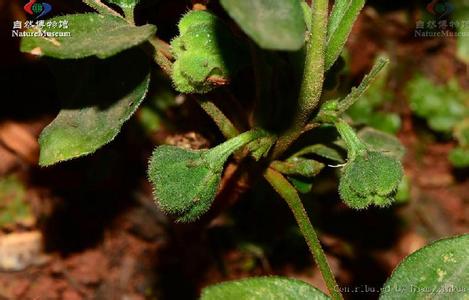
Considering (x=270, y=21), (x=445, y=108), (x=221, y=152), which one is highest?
(x=270, y=21)

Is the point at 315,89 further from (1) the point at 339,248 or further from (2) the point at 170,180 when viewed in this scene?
(1) the point at 339,248

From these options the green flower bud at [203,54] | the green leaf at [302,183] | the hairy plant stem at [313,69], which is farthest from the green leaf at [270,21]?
the green leaf at [302,183]

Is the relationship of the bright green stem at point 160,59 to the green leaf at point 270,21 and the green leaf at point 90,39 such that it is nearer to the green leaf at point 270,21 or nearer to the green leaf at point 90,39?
the green leaf at point 90,39

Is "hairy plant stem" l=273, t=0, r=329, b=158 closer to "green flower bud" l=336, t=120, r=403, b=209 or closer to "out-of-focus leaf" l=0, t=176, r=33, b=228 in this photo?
"green flower bud" l=336, t=120, r=403, b=209

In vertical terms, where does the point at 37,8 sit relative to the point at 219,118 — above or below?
above

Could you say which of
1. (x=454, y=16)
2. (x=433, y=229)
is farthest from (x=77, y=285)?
(x=454, y=16)

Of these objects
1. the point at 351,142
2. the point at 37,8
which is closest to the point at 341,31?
the point at 351,142

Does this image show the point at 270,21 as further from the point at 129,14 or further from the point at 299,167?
the point at 299,167
